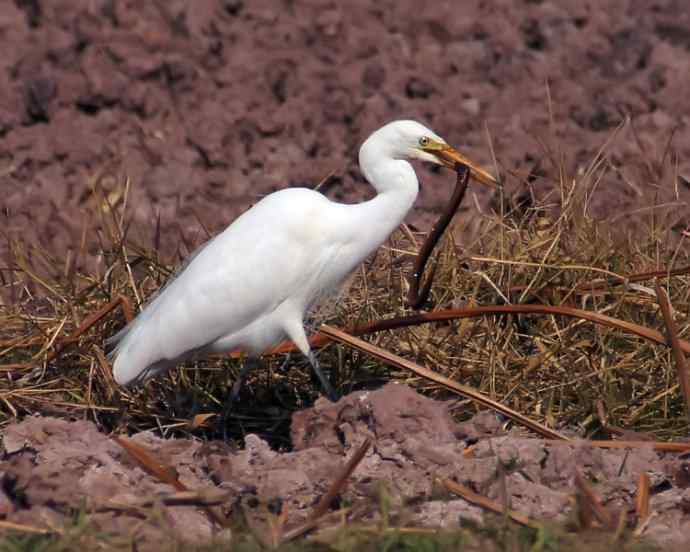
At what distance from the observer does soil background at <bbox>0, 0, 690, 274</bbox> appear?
7.05 meters

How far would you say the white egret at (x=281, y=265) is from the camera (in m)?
4.52

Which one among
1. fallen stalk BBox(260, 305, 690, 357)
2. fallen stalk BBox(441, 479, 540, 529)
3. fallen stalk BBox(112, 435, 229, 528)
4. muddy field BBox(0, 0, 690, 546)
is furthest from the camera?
fallen stalk BBox(260, 305, 690, 357)

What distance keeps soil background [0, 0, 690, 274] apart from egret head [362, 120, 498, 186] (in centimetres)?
176

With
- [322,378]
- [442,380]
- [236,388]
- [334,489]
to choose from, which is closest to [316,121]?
[236,388]

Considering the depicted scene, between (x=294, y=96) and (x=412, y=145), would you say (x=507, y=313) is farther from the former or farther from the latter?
(x=294, y=96)

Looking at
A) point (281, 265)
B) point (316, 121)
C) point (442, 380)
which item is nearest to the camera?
point (442, 380)

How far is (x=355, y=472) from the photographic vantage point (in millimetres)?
4012

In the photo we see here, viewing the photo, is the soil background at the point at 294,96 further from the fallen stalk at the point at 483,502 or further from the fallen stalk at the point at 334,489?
the fallen stalk at the point at 334,489

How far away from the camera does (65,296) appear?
203 inches

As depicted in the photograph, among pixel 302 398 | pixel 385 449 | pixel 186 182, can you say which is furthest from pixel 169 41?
pixel 385 449

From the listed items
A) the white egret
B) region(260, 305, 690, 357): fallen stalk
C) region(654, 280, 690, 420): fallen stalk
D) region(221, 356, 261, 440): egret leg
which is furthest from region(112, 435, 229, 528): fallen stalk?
region(654, 280, 690, 420): fallen stalk

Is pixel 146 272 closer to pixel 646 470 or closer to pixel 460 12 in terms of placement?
pixel 646 470

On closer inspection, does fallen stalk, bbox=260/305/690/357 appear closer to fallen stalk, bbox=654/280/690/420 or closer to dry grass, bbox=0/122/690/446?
fallen stalk, bbox=654/280/690/420

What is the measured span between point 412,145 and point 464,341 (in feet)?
2.52
